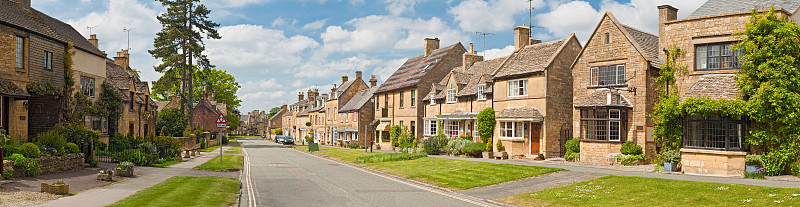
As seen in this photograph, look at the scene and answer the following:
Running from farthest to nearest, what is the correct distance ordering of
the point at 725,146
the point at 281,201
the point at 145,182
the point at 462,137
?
the point at 462,137 < the point at 725,146 < the point at 145,182 < the point at 281,201

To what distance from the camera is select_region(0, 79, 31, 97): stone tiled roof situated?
22.3 metres

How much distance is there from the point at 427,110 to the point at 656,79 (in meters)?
24.0

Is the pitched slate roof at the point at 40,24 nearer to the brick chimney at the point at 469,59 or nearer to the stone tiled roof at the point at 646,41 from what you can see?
the brick chimney at the point at 469,59

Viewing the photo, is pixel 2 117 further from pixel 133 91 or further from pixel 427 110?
pixel 427 110

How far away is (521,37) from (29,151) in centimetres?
3034

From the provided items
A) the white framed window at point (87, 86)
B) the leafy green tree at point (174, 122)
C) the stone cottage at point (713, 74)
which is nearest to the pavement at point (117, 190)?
the white framed window at point (87, 86)

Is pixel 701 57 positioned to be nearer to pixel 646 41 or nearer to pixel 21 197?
pixel 646 41

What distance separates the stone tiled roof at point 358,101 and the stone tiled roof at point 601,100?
34543 millimetres

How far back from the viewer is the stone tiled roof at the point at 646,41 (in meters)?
Answer: 27.7

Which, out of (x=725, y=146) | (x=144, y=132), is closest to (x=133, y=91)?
(x=144, y=132)

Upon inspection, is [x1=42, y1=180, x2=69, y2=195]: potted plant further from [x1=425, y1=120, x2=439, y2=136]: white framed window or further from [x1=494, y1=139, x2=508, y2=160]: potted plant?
[x1=425, y1=120, x2=439, y2=136]: white framed window

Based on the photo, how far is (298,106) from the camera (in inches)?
4006

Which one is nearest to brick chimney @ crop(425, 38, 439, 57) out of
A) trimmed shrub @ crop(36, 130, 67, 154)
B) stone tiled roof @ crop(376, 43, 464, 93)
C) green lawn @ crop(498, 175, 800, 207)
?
stone tiled roof @ crop(376, 43, 464, 93)

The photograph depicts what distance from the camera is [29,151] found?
20188 millimetres
